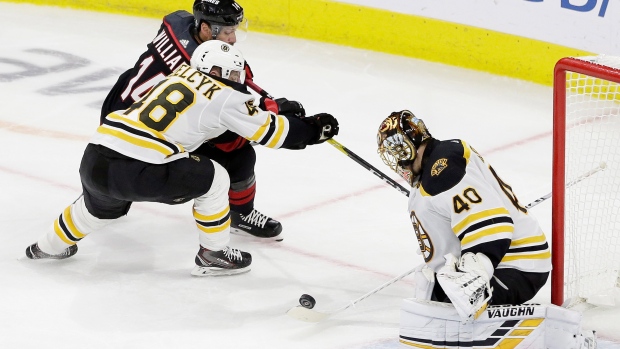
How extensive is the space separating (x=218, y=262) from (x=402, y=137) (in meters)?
1.03

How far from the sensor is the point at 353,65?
616 cm

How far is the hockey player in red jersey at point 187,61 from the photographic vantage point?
13.1 feet

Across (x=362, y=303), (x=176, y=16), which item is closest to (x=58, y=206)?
(x=176, y=16)

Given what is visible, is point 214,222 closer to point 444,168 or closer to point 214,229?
point 214,229

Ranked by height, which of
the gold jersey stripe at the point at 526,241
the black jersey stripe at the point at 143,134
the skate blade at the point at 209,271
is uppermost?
the black jersey stripe at the point at 143,134

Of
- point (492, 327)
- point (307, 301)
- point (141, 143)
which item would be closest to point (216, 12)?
point (141, 143)

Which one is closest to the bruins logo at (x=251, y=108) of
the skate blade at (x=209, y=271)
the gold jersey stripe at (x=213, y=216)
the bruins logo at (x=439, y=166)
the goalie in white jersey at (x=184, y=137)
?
the goalie in white jersey at (x=184, y=137)

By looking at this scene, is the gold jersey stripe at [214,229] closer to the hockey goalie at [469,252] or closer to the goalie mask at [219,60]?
the goalie mask at [219,60]

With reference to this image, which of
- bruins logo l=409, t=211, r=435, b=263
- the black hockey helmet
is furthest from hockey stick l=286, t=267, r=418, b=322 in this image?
the black hockey helmet

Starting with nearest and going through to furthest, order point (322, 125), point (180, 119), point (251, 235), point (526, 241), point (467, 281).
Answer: point (467, 281) → point (526, 241) → point (180, 119) → point (322, 125) → point (251, 235)

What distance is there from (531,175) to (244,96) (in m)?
1.70

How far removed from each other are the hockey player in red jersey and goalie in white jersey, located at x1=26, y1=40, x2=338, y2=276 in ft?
1.28

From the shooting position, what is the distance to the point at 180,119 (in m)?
3.45

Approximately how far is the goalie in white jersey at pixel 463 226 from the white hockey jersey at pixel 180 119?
0.64 m
